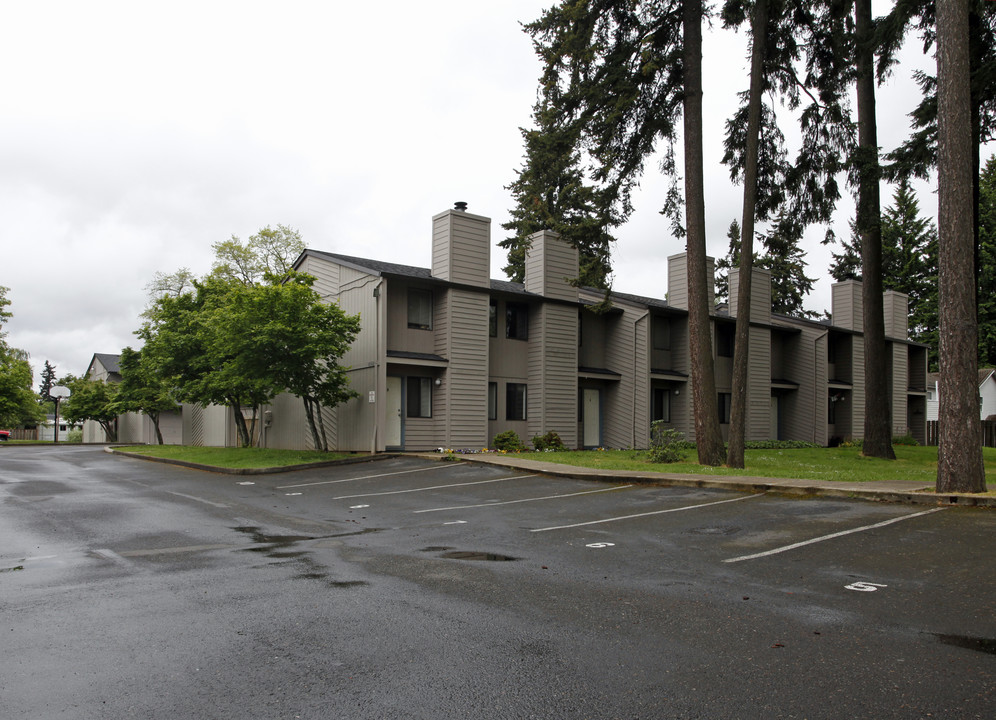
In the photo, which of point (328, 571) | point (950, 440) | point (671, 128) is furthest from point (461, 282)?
point (328, 571)

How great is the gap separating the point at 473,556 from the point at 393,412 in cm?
1461

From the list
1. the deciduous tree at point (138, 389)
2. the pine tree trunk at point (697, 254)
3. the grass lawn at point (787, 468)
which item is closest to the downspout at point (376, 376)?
the grass lawn at point (787, 468)

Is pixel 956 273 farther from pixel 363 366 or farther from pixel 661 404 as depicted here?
pixel 661 404

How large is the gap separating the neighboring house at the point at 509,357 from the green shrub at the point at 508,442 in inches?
22.6

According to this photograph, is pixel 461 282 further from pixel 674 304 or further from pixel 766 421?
pixel 766 421

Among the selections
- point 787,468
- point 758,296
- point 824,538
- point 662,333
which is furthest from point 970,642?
point 758,296

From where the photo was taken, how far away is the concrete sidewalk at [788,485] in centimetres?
1059

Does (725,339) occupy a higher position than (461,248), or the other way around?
(461,248)

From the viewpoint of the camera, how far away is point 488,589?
636 centimetres

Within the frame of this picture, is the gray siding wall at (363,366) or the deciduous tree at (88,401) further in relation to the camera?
the deciduous tree at (88,401)

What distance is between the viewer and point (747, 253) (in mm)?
17922

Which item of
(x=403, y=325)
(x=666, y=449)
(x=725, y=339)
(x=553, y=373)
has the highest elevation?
(x=725, y=339)

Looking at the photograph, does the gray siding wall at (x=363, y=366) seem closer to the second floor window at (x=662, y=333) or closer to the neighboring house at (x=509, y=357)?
the neighboring house at (x=509, y=357)

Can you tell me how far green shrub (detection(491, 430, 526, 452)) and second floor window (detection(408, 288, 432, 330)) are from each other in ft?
13.2
